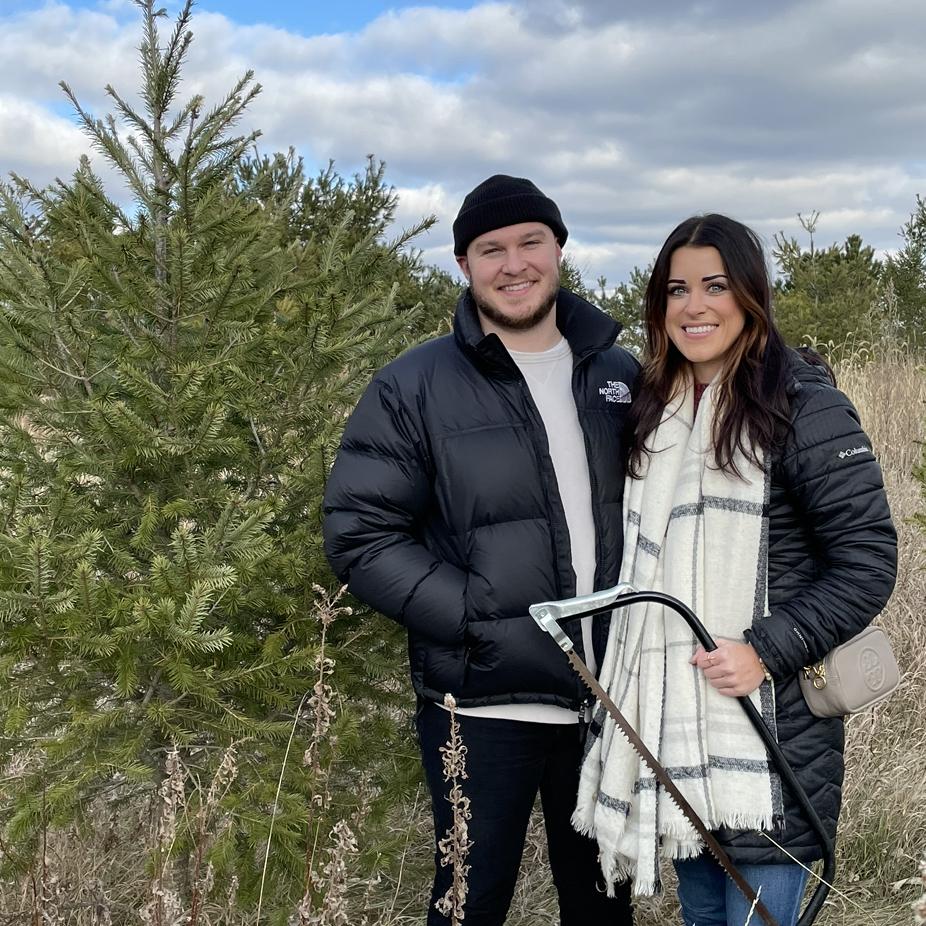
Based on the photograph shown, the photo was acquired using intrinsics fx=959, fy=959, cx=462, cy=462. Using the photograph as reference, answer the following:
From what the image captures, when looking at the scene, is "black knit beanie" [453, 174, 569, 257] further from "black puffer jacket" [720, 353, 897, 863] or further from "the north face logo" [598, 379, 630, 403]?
"black puffer jacket" [720, 353, 897, 863]

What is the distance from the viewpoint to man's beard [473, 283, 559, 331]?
2.83 metres

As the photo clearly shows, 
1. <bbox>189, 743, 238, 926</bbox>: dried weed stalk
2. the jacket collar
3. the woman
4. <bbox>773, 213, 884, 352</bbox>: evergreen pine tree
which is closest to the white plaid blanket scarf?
the woman

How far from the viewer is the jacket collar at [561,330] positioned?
2723mm

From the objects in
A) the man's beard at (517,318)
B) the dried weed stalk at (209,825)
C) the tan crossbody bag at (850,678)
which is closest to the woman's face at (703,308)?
the man's beard at (517,318)

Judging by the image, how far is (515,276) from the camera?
2.84 meters

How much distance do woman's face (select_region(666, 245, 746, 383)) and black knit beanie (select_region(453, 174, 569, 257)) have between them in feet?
1.94

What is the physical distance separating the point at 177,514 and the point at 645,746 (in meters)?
1.53

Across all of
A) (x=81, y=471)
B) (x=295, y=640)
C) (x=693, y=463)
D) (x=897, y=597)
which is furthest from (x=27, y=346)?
(x=897, y=597)

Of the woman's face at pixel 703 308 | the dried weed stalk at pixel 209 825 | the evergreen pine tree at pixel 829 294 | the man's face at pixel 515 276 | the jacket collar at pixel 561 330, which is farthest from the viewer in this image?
the evergreen pine tree at pixel 829 294

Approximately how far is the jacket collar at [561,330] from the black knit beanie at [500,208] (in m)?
0.19

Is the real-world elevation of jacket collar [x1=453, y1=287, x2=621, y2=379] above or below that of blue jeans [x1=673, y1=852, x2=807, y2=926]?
above

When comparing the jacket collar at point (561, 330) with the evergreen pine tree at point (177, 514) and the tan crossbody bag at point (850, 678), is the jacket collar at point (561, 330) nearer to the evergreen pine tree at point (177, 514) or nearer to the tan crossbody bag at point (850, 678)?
the evergreen pine tree at point (177, 514)

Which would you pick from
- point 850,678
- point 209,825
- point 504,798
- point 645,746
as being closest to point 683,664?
point 645,746

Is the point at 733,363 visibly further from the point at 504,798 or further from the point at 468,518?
the point at 504,798
